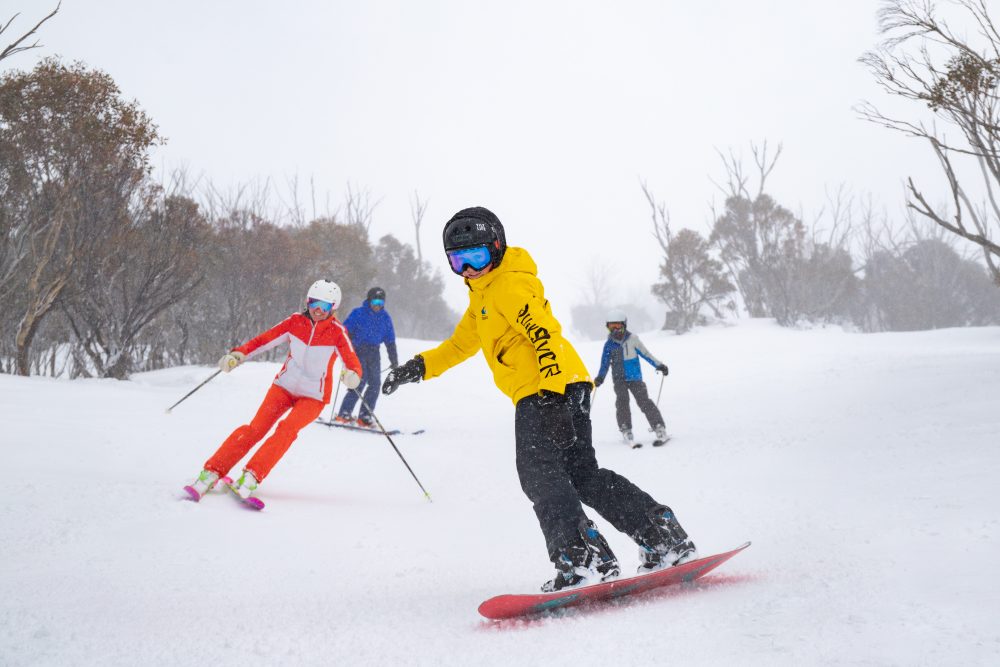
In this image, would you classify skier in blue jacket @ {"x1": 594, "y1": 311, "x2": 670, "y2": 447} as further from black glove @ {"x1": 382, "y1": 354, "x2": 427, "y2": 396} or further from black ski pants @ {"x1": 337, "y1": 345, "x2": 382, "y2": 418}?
black glove @ {"x1": 382, "y1": 354, "x2": 427, "y2": 396}

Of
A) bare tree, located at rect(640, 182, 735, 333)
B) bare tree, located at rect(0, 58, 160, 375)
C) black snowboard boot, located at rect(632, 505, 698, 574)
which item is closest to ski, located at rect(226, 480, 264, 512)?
black snowboard boot, located at rect(632, 505, 698, 574)

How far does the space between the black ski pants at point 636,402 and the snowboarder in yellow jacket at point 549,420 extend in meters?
4.59

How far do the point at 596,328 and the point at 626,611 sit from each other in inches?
2179

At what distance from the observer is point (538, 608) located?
194 centimetres

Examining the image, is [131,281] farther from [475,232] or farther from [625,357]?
[475,232]

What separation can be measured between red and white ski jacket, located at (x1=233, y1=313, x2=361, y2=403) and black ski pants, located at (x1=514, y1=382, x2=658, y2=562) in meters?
2.20

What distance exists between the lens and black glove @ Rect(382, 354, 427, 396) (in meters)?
2.71

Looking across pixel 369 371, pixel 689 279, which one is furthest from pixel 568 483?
pixel 689 279

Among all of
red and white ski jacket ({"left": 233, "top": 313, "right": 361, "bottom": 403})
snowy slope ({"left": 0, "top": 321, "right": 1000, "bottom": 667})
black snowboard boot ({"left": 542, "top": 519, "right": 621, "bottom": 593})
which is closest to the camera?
snowy slope ({"left": 0, "top": 321, "right": 1000, "bottom": 667})

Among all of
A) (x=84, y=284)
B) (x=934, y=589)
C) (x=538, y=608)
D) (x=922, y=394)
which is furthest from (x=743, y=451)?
(x=84, y=284)

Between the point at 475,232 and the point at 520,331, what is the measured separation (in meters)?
0.46

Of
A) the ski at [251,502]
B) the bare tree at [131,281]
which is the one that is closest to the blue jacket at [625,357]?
the ski at [251,502]

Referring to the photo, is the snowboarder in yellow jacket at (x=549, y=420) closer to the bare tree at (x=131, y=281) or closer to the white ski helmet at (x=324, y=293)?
the white ski helmet at (x=324, y=293)

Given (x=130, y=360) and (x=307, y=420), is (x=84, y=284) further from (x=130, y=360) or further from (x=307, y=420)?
(x=307, y=420)
